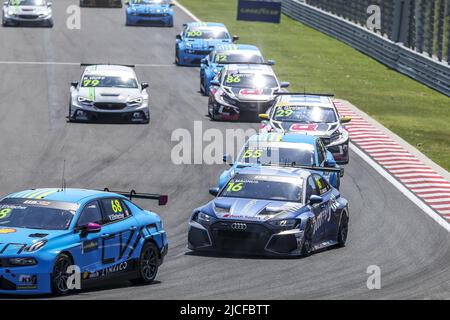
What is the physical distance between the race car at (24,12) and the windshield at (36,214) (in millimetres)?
37546

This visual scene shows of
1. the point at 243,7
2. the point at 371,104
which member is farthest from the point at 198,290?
the point at 243,7

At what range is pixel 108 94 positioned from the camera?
33438 mm

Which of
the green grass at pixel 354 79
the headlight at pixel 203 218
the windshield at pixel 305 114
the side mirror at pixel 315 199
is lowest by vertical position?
the green grass at pixel 354 79

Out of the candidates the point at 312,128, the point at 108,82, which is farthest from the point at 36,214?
the point at 108,82

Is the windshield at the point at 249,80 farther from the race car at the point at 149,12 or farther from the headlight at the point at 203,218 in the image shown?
the race car at the point at 149,12

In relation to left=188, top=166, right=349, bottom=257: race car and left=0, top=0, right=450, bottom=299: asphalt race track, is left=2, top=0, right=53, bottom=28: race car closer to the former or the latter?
left=0, top=0, right=450, bottom=299: asphalt race track

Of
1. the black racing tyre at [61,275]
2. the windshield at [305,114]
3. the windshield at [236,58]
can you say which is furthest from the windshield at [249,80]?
the black racing tyre at [61,275]

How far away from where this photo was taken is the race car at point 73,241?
1518cm

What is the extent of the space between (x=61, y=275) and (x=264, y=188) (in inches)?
219

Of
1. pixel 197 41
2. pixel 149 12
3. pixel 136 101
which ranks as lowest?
pixel 149 12

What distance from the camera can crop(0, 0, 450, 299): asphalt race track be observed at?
1728 centimetres

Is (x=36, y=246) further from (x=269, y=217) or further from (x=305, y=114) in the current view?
(x=305, y=114)

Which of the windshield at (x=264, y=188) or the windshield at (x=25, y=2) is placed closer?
the windshield at (x=264, y=188)
